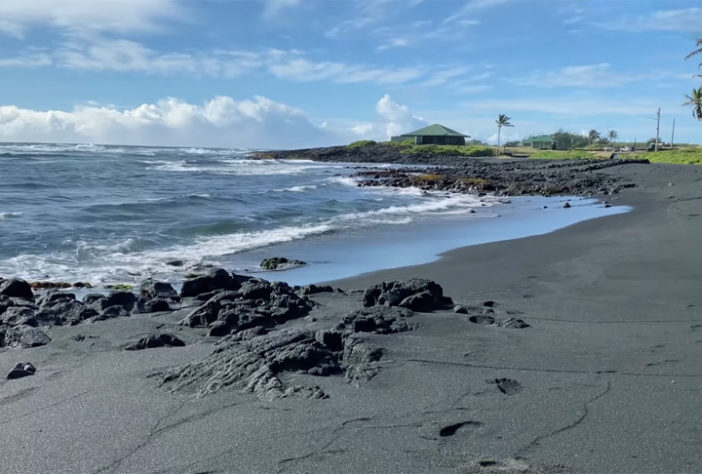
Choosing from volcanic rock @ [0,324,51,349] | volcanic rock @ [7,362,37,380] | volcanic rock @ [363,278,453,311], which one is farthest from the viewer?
volcanic rock @ [363,278,453,311]

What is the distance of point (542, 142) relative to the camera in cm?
9631

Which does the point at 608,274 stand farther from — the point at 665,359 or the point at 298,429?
the point at 298,429

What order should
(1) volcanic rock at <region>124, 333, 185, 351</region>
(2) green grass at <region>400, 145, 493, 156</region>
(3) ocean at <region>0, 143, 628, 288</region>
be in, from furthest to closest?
(2) green grass at <region>400, 145, 493, 156</region> < (3) ocean at <region>0, 143, 628, 288</region> < (1) volcanic rock at <region>124, 333, 185, 351</region>

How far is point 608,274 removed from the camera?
8.73 meters

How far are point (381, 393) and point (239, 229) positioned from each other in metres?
12.5

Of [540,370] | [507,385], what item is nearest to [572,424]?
[507,385]

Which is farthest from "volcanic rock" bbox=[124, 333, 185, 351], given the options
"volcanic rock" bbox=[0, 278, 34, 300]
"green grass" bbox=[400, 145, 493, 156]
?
"green grass" bbox=[400, 145, 493, 156]

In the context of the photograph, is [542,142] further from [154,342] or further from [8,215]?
[154,342]

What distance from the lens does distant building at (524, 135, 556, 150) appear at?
309 feet

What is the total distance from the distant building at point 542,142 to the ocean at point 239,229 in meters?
71.9

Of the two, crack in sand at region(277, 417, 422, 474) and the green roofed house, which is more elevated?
the green roofed house

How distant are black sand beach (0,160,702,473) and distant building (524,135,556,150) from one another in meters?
91.5

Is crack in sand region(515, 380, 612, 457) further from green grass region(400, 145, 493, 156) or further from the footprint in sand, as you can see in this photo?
green grass region(400, 145, 493, 156)

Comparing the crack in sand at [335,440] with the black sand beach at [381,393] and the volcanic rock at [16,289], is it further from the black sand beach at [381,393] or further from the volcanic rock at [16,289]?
the volcanic rock at [16,289]
